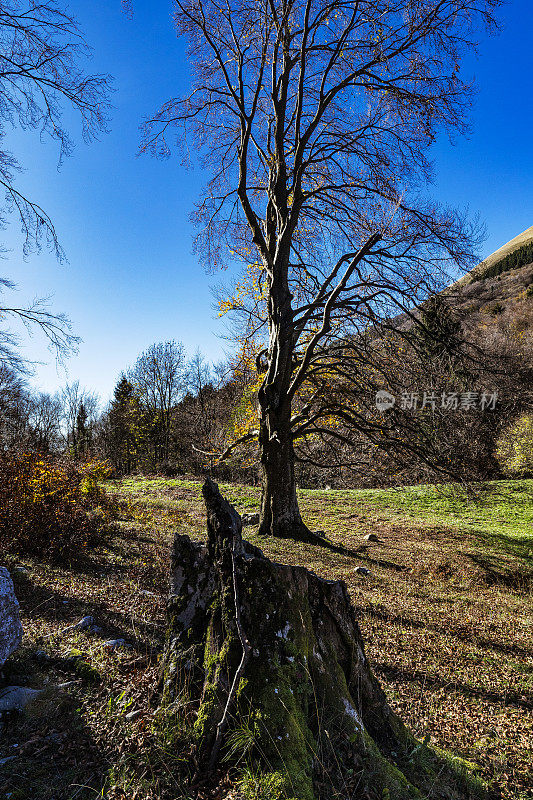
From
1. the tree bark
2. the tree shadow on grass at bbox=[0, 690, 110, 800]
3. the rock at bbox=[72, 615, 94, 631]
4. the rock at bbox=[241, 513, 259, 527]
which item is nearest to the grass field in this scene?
the tree shadow on grass at bbox=[0, 690, 110, 800]

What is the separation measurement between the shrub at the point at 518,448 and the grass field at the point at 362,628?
8.61m

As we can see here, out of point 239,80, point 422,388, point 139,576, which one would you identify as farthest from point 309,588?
point 239,80

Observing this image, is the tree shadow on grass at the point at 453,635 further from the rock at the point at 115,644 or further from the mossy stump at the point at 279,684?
the rock at the point at 115,644

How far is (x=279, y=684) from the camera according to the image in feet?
6.88

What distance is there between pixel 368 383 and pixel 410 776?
21.4 ft

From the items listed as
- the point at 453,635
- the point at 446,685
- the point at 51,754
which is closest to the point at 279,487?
the point at 453,635

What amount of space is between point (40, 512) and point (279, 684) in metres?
5.24

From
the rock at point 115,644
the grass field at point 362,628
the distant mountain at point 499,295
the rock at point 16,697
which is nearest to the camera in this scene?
the grass field at point 362,628

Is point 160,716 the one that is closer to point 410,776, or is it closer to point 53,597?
point 410,776

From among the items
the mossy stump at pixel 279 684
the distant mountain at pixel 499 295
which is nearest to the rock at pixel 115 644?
the mossy stump at pixel 279 684

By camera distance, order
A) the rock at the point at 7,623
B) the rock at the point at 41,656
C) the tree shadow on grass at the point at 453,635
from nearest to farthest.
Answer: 1. the rock at the point at 7,623
2. the rock at the point at 41,656
3. the tree shadow on grass at the point at 453,635

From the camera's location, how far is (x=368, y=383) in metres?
8.15

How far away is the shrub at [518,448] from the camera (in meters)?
17.4

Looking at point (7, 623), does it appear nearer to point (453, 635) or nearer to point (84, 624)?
point (84, 624)
